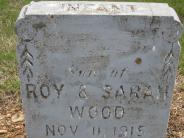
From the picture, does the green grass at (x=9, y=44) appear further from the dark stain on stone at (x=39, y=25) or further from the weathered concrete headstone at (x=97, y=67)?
the dark stain on stone at (x=39, y=25)

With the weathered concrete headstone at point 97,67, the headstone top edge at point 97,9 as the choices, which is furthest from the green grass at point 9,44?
the headstone top edge at point 97,9

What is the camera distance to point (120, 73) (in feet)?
10.6

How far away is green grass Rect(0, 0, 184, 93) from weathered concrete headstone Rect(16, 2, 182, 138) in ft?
5.17

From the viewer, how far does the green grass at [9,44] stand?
4.99 metres

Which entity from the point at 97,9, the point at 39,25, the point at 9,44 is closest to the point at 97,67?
the point at 97,9

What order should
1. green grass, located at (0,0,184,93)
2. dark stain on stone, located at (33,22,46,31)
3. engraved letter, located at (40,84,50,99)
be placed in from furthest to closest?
green grass, located at (0,0,184,93)
engraved letter, located at (40,84,50,99)
dark stain on stone, located at (33,22,46,31)

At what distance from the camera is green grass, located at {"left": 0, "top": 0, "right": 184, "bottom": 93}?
4992mm

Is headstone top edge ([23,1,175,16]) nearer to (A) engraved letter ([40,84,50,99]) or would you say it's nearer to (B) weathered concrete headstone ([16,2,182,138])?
(B) weathered concrete headstone ([16,2,182,138])

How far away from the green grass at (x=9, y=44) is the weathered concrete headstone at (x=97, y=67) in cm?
158

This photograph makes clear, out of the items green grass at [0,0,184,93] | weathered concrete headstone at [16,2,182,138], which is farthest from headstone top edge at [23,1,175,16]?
green grass at [0,0,184,93]

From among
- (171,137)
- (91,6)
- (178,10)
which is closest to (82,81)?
(91,6)

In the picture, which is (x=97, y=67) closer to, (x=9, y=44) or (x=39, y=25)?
(x=39, y=25)

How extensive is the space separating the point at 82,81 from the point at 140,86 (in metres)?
0.44

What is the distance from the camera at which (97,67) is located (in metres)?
3.20
